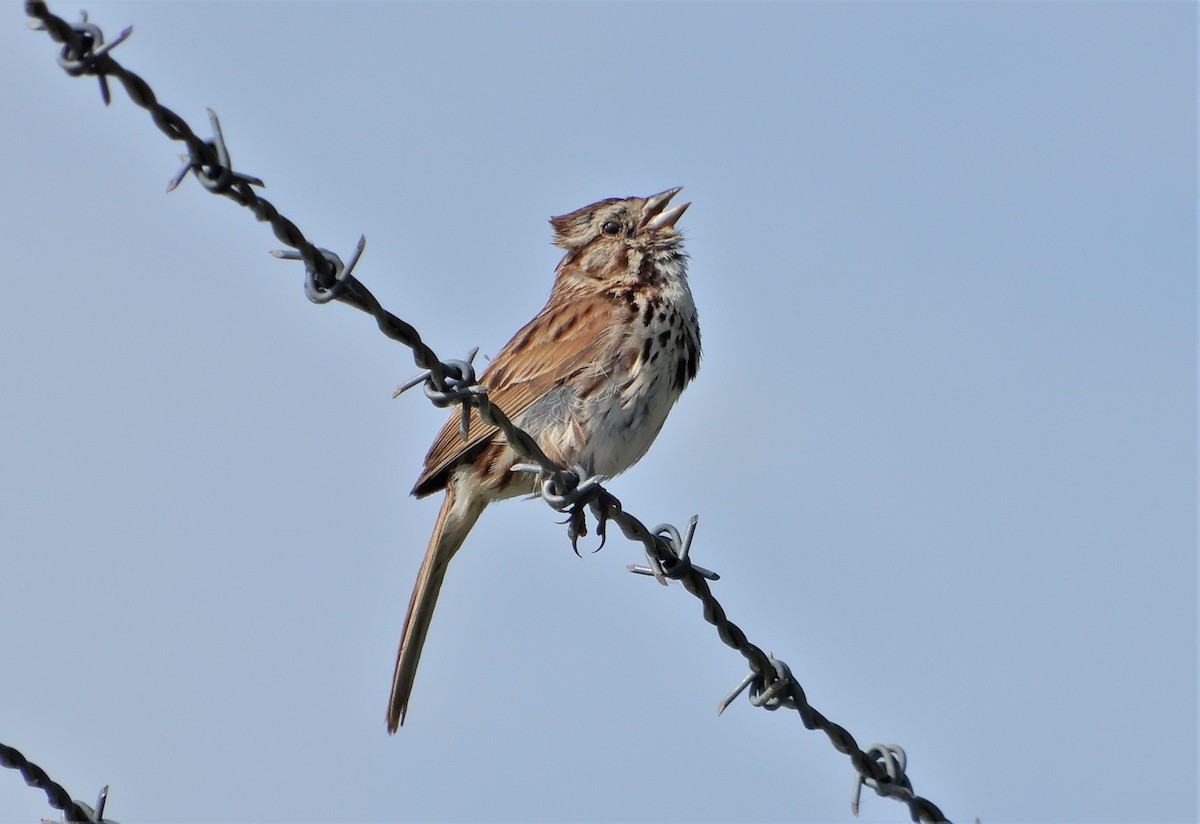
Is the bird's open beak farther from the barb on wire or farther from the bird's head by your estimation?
the barb on wire

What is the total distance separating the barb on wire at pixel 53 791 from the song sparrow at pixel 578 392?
7.62 feet

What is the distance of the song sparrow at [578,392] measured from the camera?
232 inches

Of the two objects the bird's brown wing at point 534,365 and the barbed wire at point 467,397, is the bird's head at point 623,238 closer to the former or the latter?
the bird's brown wing at point 534,365

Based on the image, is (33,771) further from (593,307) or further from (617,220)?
(617,220)

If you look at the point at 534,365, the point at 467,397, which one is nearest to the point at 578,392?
the point at 534,365

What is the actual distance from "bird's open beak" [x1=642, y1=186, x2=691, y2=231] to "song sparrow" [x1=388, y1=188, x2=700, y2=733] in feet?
0.04

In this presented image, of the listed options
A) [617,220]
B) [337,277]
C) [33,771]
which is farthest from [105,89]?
[617,220]

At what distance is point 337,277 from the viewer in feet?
10.8

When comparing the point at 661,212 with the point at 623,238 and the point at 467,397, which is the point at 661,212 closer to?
the point at 623,238

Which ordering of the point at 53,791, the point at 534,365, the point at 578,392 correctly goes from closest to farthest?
the point at 53,791 → the point at 578,392 → the point at 534,365

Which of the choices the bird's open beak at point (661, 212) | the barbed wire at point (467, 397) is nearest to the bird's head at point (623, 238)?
the bird's open beak at point (661, 212)

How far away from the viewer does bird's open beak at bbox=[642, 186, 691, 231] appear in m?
6.67

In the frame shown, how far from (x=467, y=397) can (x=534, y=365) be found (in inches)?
99.8

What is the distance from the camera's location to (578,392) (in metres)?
5.93
